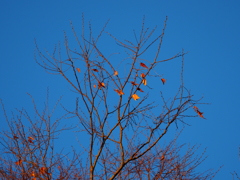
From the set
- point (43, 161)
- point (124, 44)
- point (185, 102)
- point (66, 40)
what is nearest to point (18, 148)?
point (43, 161)

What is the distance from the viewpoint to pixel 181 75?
154 inches

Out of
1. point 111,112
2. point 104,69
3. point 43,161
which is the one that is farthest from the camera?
point 43,161

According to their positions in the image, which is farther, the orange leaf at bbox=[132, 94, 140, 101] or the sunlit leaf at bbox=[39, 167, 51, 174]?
the sunlit leaf at bbox=[39, 167, 51, 174]

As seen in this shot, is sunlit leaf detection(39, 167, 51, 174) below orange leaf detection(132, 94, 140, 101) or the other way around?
below

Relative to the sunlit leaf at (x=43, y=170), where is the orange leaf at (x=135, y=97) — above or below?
above

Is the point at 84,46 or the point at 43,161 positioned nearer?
the point at 84,46

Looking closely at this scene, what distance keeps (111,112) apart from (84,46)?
985 mm

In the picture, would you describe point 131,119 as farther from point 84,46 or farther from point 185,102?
point 84,46

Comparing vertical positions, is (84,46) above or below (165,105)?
above

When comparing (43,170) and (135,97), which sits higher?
(135,97)

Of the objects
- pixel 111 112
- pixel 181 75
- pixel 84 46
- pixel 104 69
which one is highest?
pixel 84 46

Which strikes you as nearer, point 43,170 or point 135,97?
point 135,97

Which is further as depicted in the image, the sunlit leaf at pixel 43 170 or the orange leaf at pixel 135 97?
the sunlit leaf at pixel 43 170

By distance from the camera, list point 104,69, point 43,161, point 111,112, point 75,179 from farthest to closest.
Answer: point 75,179
point 43,161
point 104,69
point 111,112
